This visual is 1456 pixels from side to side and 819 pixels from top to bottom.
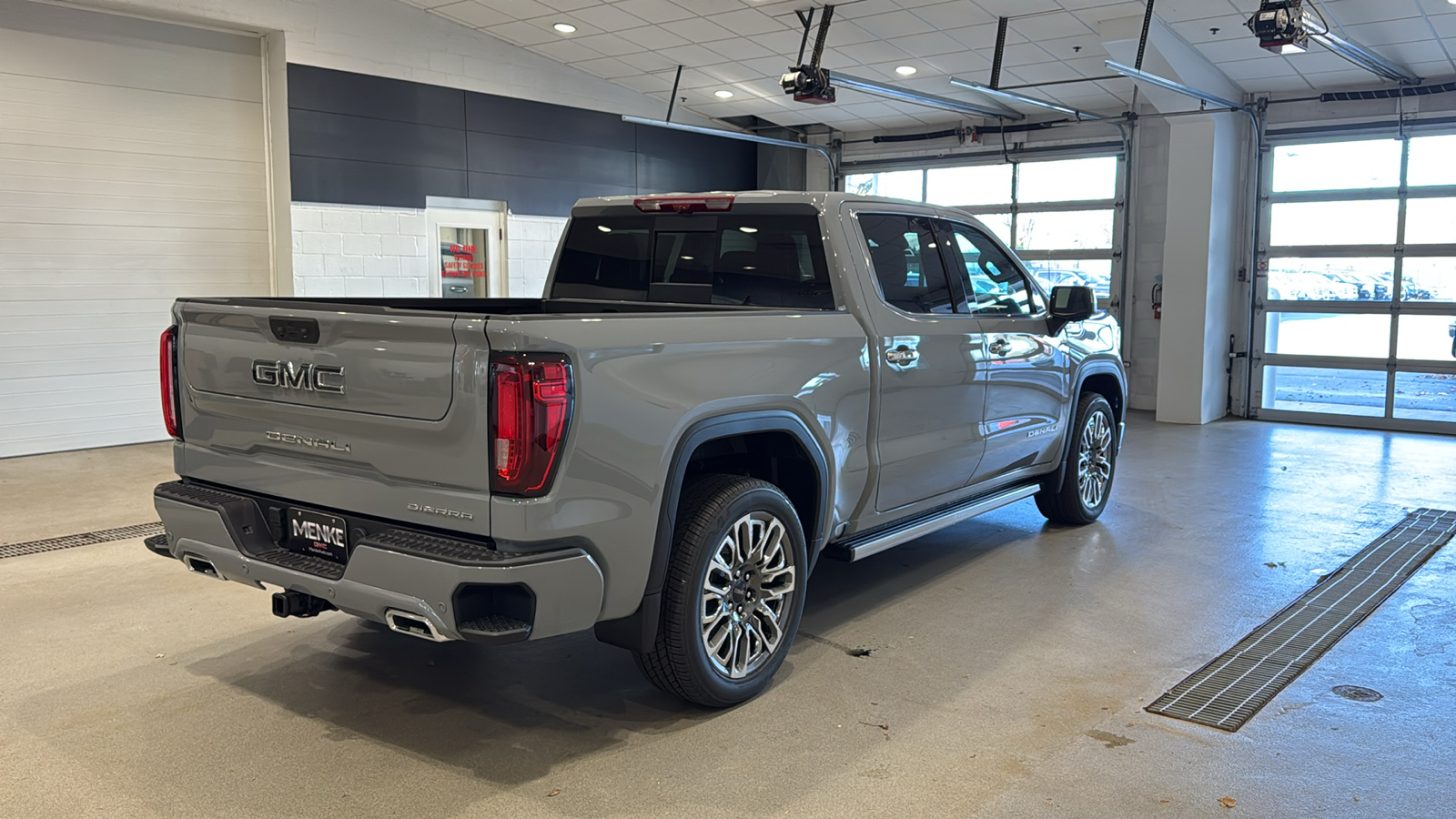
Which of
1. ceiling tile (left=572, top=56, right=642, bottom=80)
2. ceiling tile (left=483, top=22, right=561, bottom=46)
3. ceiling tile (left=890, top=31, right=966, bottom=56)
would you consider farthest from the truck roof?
ceiling tile (left=572, top=56, right=642, bottom=80)

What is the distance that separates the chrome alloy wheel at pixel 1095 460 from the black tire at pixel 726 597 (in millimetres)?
2635

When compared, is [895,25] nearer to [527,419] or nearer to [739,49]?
[739,49]

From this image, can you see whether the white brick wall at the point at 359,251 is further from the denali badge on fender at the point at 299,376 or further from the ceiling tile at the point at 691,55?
the denali badge on fender at the point at 299,376

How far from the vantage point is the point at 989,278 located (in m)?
4.72

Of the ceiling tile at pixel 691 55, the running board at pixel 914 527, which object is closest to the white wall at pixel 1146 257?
the ceiling tile at pixel 691 55

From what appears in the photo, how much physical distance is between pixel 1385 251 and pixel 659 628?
985 centimetres

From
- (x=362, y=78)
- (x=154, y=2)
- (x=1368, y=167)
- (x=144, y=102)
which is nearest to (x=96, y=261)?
(x=144, y=102)

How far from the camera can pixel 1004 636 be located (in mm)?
4008

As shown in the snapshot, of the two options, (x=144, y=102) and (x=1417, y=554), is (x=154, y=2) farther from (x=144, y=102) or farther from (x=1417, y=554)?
(x=1417, y=554)

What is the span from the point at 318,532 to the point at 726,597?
116 centimetres

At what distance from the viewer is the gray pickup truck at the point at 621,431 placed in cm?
262

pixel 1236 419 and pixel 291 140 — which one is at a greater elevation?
pixel 291 140

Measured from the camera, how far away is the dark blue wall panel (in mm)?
9297

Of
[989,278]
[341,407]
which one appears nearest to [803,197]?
[989,278]
